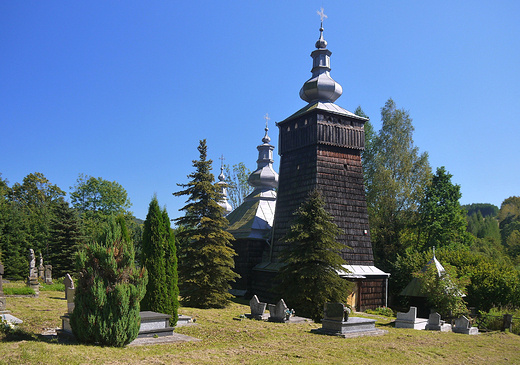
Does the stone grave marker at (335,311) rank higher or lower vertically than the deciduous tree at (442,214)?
lower

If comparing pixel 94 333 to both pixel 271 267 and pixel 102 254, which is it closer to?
pixel 102 254

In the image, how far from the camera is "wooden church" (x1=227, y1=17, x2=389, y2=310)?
77.8ft

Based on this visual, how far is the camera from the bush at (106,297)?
31.4 ft

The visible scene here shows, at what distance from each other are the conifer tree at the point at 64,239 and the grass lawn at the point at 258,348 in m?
18.5

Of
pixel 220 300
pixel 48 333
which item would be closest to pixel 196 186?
pixel 220 300

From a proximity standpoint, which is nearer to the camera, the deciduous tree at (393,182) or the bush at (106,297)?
the bush at (106,297)

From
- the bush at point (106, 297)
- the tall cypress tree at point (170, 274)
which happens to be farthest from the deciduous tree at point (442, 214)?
the bush at point (106, 297)

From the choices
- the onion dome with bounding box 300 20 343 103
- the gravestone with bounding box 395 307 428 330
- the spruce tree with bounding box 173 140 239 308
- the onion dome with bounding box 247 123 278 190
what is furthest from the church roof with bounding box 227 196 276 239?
the gravestone with bounding box 395 307 428 330

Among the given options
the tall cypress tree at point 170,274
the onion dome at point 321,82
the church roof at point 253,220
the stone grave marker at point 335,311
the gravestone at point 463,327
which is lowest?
the gravestone at point 463,327

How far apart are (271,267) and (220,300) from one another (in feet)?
16.7

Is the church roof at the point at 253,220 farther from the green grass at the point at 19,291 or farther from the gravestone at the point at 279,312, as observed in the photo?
the green grass at the point at 19,291

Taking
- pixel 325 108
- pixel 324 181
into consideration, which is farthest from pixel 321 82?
pixel 324 181

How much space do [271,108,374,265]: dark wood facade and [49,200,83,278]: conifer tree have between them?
17045mm

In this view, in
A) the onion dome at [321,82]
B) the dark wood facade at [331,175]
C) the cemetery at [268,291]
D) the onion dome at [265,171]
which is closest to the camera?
the cemetery at [268,291]
